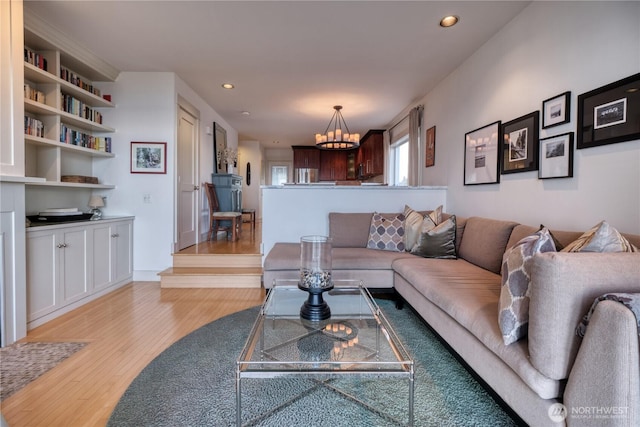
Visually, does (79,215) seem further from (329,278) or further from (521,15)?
(521,15)

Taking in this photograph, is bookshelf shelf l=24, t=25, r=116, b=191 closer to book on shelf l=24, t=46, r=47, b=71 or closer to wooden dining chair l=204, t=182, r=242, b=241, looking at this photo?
book on shelf l=24, t=46, r=47, b=71

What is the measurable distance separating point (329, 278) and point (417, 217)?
1.76 m

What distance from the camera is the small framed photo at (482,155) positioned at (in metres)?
2.86

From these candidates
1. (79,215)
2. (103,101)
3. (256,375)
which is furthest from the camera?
(103,101)

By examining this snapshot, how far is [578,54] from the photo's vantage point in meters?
1.97

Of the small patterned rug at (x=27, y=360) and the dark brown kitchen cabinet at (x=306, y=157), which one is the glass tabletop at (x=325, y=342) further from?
the dark brown kitchen cabinet at (x=306, y=157)

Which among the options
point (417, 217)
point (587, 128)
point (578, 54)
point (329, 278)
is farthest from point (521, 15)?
point (329, 278)

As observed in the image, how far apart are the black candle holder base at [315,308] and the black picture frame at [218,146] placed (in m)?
4.50

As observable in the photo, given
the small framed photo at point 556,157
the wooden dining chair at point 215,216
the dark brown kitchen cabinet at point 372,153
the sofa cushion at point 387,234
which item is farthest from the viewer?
the dark brown kitchen cabinet at point 372,153

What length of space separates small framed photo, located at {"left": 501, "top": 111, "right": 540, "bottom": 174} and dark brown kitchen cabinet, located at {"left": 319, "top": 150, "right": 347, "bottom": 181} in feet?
21.2

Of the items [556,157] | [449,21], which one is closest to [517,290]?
[556,157]

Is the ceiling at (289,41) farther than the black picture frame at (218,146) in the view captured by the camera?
No

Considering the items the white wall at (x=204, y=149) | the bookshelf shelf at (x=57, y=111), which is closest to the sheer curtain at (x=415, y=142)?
the white wall at (x=204, y=149)

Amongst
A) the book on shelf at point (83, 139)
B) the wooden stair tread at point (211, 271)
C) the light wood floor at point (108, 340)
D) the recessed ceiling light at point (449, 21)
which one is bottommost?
the light wood floor at point (108, 340)
